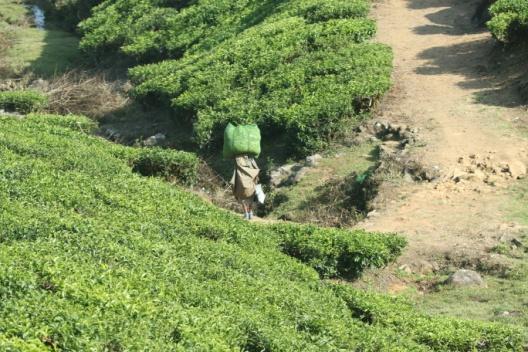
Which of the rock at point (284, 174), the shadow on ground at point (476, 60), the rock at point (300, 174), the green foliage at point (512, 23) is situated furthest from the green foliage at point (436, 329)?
the green foliage at point (512, 23)

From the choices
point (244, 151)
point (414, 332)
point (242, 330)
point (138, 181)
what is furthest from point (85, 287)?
point (244, 151)

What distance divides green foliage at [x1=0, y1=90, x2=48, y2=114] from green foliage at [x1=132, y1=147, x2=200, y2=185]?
6013mm

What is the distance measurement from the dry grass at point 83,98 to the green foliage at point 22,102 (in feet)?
3.15

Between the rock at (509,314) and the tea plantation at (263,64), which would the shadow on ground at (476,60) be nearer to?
the tea plantation at (263,64)

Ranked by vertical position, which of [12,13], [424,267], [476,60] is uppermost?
[476,60]

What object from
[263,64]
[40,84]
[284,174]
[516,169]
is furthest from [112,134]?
[516,169]

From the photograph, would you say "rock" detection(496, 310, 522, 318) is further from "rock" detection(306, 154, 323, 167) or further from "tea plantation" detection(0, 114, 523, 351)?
"rock" detection(306, 154, 323, 167)

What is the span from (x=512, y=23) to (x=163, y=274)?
38.8ft

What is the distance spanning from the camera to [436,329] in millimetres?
9312

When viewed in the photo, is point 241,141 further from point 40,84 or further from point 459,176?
point 40,84

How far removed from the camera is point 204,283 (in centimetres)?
857

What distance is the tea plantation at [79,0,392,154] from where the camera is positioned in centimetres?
1734

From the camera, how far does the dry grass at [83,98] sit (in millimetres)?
21844

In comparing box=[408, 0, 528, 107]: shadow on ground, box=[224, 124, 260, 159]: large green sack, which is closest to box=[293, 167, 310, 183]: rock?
box=[224, 124, 260, 159]: large green sack
